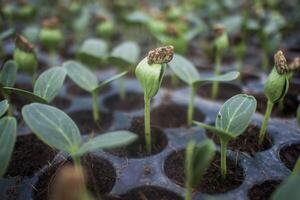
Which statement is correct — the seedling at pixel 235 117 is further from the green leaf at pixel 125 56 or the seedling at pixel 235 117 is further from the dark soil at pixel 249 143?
the green leaf at pixel 125 56

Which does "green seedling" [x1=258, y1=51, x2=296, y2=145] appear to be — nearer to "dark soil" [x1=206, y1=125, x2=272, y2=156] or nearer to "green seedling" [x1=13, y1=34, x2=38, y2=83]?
"dark soil" [x1=206, y1=125, x2=272, y2=156]

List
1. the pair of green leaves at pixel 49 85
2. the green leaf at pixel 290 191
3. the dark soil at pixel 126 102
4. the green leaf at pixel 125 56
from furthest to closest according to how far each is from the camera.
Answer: the dark soil at pixel 126 102 < the green leaf at pixel 125 56 < the pair of green leaves at pixel 49 85 < the green leaf at pixel 290 191

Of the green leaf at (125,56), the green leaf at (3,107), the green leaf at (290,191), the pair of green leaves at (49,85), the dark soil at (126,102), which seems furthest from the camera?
the dark soil at (126,102)

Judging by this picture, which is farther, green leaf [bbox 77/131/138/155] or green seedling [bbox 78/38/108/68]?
green seedling [bbox 78/38/108/68]

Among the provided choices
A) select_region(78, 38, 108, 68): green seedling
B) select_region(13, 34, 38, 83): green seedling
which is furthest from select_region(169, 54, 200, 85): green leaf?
select_region(13, 34, 38, 83): green seedling

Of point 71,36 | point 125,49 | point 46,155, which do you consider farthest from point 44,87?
point 71,36

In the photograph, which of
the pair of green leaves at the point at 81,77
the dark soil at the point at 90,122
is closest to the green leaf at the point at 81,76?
the pair of green leaves at the point at 81,77

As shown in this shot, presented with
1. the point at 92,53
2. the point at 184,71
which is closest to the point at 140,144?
the point at 184,71
